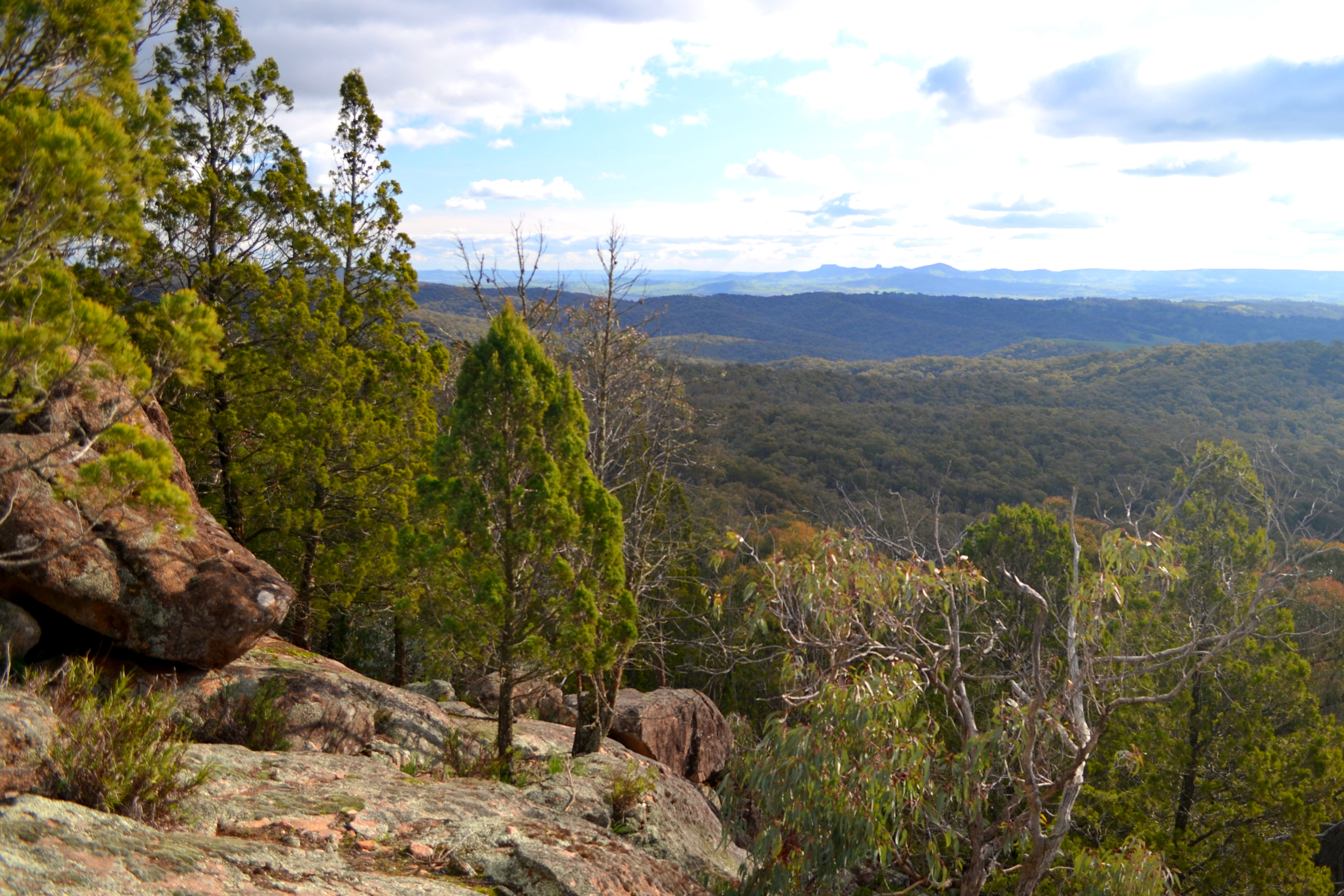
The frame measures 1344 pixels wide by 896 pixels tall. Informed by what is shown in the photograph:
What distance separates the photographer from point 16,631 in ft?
24.3

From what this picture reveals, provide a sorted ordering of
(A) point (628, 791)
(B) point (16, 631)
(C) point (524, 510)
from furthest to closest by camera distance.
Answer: (A) point (628, 791)
(C) point (524, 510)
(B) point (16, 631)

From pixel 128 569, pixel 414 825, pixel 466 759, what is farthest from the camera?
pixel 466 759

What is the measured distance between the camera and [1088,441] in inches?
2859

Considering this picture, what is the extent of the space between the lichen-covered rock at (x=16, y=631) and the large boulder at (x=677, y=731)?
869 centimetres

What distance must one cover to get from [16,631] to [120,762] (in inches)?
151

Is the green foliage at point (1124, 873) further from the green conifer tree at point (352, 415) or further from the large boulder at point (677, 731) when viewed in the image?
the green conifer tree at point (352, 415)

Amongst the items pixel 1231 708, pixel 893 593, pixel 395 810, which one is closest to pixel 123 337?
pixel 395 810

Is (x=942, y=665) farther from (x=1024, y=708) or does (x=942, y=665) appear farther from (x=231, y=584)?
(x=231, y=584)

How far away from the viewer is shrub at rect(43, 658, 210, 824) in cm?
477

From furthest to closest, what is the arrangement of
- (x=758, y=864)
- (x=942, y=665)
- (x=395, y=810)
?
(x=942, y=665)
(x=758, y=864)
(x=395, y=810)

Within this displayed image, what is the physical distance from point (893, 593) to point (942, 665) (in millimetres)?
2283

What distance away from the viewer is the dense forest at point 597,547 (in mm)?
6035

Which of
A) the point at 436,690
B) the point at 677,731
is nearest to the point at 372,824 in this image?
the point at 436,690

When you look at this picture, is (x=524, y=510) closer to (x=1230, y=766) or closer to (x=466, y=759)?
(x=466, y=759)
